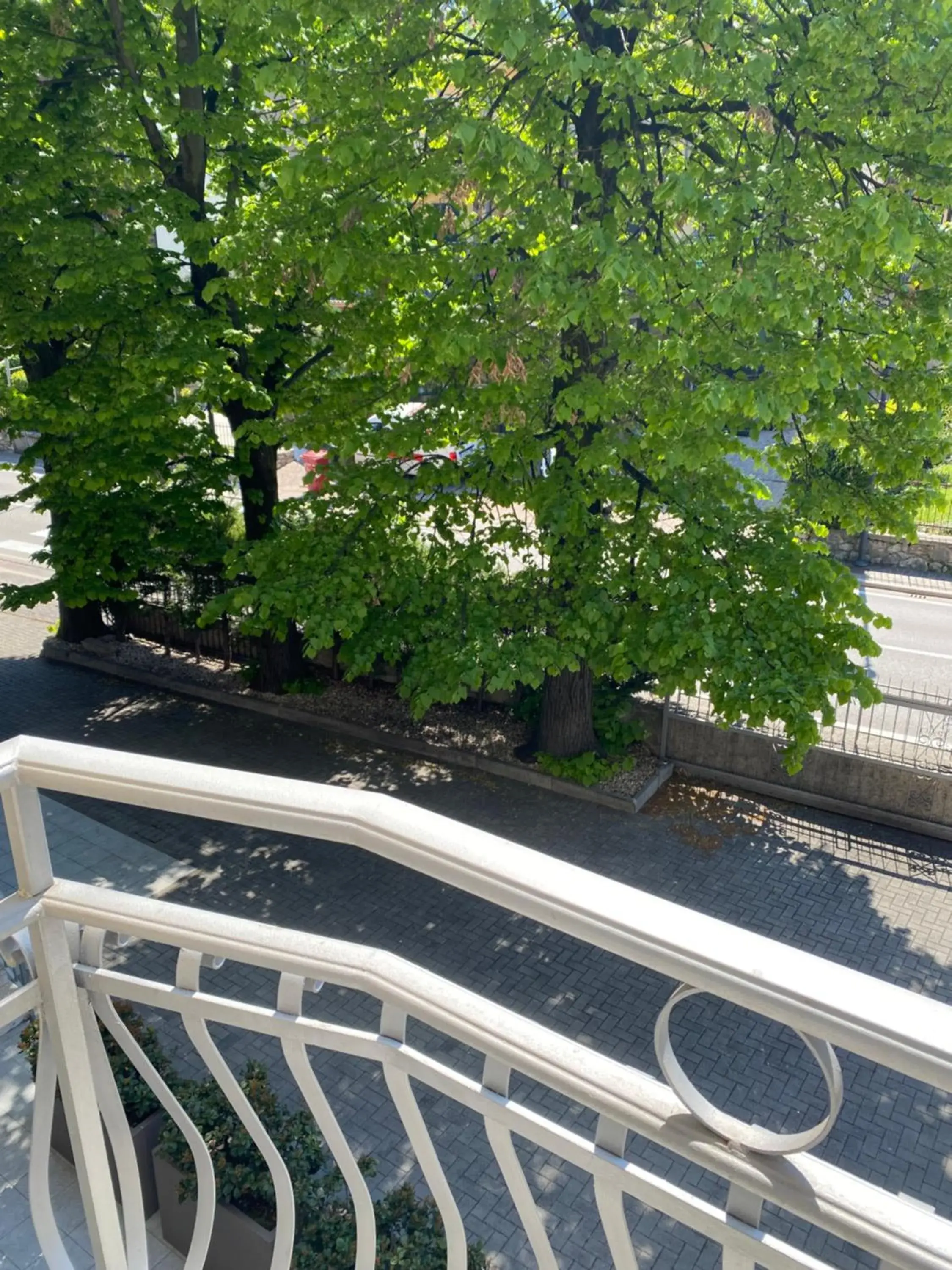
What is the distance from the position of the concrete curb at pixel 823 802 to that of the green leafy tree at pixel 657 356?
2107 millimetres

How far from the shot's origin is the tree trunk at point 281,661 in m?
13.4

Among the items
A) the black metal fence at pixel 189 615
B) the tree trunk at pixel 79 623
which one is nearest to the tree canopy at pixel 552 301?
the black metal fence at pixel 189 615

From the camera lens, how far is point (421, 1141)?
146cm

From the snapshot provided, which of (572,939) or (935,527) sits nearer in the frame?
(572,939)

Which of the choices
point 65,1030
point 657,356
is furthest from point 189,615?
point 65,1030

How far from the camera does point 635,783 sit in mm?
10961

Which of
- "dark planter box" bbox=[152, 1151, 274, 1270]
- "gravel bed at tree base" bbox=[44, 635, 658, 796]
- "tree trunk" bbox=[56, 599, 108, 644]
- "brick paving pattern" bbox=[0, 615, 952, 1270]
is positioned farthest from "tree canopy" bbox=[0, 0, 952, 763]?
"tree trunk" bbox=[56, 599, 108, 644]

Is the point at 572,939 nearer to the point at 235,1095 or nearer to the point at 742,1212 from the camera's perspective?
the point at 235,1095

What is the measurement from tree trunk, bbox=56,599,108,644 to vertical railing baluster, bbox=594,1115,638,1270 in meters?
15.5

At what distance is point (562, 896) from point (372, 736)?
37.2 feet

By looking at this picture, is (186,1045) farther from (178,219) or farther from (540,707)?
(178,219)

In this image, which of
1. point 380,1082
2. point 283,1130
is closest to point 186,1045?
point 380,1082

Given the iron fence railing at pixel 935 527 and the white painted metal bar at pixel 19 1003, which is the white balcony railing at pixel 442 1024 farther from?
the iron fence railing at pixel 935 527

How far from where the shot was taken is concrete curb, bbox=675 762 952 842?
10.0 m
